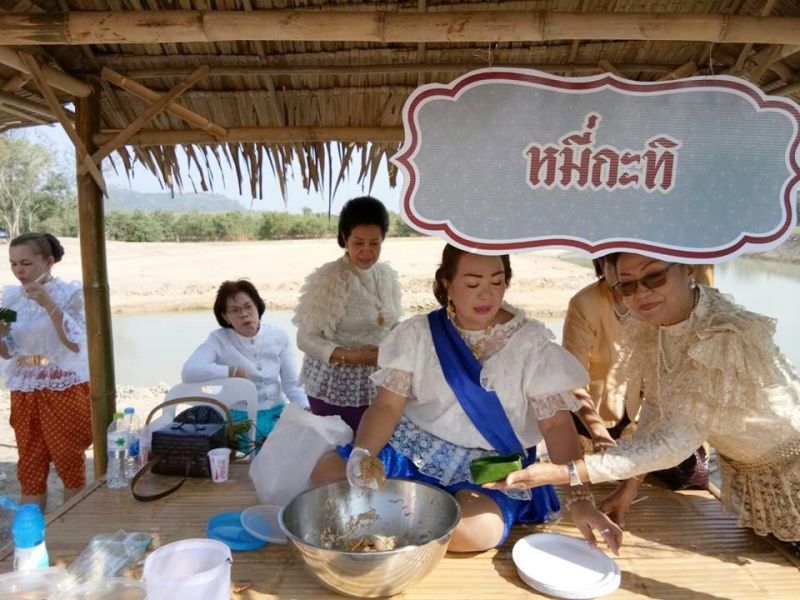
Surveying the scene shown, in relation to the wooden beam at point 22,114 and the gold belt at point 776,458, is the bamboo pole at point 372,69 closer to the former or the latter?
the wooden beam at point 22,114

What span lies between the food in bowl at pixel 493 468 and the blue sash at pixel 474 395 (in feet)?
0.74

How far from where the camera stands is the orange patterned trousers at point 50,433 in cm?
375

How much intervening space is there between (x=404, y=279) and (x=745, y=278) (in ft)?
36.5

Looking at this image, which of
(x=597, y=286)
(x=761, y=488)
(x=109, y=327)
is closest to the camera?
(x=761, y=488)

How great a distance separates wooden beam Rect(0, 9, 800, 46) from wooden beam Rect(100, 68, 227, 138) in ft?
2.78

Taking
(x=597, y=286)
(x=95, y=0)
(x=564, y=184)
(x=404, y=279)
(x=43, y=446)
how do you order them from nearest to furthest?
(x=564, y=184) → (x=95, y=0) → (x=597, y=286) → (x=43, y=446) → (x=404, y=279)

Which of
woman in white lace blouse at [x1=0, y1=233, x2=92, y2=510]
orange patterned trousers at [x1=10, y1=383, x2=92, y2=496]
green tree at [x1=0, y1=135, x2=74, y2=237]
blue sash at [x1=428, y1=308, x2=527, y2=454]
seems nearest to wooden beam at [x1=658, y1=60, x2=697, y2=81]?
blue sash at [x1=428, y1=308, x2=527, y2=454]

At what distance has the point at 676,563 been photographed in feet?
7.02

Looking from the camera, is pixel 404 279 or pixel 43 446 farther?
pixel 404 279

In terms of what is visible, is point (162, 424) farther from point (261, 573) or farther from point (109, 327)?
point (261, 573)

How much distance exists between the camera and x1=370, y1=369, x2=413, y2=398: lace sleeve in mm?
2299

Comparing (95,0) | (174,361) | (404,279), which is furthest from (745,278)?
(95,0)

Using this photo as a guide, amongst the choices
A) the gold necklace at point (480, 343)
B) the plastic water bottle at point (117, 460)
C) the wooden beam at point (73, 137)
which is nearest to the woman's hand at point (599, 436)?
the gold necklace at point (480, 343)

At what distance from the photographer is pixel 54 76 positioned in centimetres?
285
